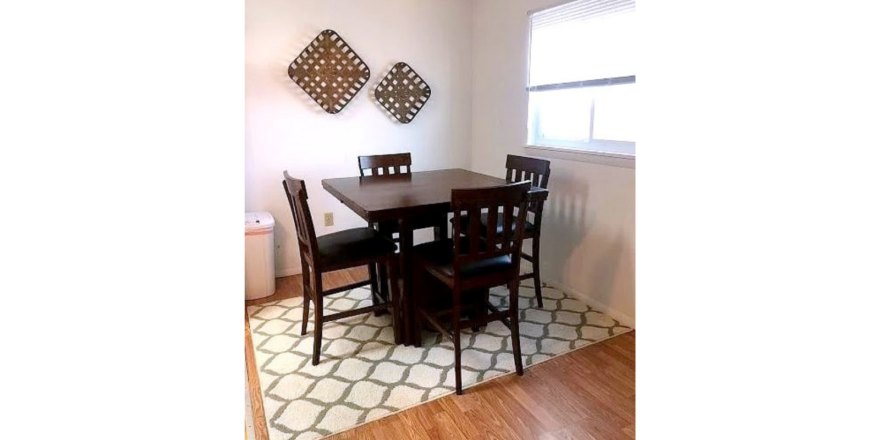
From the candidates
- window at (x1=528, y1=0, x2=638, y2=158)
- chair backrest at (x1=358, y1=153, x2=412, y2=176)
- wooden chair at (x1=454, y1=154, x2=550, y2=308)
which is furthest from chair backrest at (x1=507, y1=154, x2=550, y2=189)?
chair backrest at (x1=358, y1=153, x2=412, y2=176)

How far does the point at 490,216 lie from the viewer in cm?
201

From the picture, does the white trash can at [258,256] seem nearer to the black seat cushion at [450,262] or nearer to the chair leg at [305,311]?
the chair leg at [305,311]

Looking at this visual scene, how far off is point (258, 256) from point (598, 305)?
81.2 inches

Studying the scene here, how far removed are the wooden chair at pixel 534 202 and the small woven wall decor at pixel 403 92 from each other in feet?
3.34

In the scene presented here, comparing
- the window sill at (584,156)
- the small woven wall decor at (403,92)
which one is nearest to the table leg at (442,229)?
the window sill at (584,156)

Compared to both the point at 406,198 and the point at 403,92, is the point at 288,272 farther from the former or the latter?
the point at 406,198

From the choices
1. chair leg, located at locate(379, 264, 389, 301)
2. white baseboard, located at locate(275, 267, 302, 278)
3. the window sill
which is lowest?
white baseboard, located at locate(275, 267, 302, 278)

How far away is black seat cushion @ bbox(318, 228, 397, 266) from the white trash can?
2.48 ft

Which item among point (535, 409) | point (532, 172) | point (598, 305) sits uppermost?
point (532, 172)

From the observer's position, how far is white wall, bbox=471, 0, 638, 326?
8.89 ft

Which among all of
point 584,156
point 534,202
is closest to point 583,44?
point 584,156

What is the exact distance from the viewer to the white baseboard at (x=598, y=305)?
2.70 meters

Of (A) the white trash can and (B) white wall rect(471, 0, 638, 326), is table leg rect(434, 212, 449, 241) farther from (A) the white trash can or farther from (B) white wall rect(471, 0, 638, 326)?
(A) the white trash can
